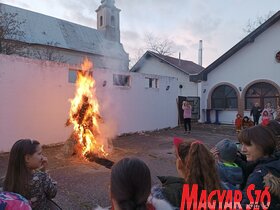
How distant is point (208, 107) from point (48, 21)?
27.8 meters

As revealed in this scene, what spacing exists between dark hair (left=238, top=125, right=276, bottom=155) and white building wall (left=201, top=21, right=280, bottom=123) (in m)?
17.5

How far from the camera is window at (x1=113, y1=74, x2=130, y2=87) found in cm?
1411

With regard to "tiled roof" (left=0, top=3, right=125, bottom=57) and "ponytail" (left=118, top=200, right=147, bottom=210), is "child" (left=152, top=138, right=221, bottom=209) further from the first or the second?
"tiled roof" (left=0, top=3, right=125, bottom=57)

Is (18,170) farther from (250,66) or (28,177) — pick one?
(250,66)

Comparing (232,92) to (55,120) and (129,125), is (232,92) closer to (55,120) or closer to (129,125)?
(129,125)

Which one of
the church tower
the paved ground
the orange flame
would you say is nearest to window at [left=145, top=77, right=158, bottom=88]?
the paved ground

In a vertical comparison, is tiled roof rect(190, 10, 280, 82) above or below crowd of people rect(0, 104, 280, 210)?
above

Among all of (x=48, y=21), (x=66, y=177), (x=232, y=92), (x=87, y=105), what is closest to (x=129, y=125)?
(x=87, y=105)

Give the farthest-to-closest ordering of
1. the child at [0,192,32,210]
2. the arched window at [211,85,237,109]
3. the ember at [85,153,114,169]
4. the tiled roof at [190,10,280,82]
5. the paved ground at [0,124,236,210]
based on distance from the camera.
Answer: the arched window at [211,85,237,109], the tiled roof at [190,10,280,82], the ember at [85,153,114,169], the paved ground at [0,124,236,210], the child at [0,192,32,210]

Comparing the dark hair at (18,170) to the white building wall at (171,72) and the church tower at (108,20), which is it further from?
the church tower at (108,20)

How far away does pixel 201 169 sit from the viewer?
2178 mm

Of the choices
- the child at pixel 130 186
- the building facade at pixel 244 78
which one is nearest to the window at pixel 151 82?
Result: the building facade at pixel 244 78

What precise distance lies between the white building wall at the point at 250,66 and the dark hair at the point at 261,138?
1753 cm

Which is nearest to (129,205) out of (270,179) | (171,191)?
(171,191)
